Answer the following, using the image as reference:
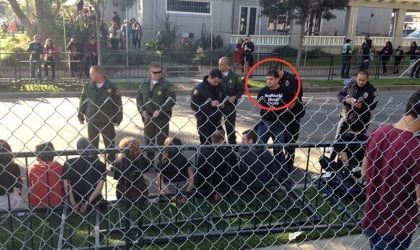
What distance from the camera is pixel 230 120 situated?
729cm

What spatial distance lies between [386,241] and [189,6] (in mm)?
21147

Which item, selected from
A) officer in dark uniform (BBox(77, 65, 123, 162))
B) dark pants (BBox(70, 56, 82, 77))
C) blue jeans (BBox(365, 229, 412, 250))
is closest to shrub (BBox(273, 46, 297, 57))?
dark pants (BBox(70, 56, 82, 77))

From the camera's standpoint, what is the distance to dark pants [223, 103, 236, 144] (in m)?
7.00

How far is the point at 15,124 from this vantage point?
9492mm

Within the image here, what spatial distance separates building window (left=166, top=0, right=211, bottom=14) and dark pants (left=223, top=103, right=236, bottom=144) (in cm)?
1670

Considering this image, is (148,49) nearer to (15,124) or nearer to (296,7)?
(296,7)

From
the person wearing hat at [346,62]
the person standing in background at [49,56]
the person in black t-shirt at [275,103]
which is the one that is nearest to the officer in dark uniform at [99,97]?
the person in black t-shirt at [275,103]

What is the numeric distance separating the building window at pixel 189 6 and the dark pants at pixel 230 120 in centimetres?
1670

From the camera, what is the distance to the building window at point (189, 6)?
2280 centimetres

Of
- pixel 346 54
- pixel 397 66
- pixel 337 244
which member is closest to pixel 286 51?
pixel 346 54

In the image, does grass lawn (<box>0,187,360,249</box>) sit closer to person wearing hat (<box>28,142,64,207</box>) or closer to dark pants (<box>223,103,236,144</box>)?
person wearing hat (<box>28,142,64,207</box>)

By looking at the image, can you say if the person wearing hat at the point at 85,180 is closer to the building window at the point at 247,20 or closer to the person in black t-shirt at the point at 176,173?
the person in black t-shirt at the point at 176,173

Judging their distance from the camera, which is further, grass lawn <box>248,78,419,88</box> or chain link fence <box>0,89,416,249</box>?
grass lawn <box>248,78,419,88</box>

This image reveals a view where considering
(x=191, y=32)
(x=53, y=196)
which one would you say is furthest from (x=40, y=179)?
(x=191, y=32)
